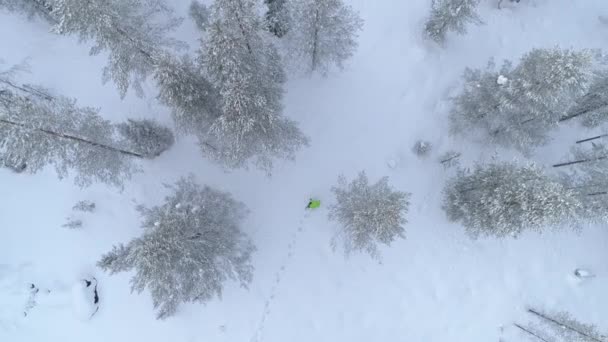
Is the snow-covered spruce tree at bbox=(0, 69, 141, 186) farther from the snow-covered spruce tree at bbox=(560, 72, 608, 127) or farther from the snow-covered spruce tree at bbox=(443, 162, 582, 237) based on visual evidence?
the snow-covered spruce tree at bbox=(560, 72, 608, 127)

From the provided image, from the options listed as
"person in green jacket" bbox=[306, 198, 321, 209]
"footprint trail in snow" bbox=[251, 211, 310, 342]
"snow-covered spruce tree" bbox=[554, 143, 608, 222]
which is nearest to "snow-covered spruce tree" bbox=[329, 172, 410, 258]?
"person in green jacket" bbox=[306, 198, 321, 209]

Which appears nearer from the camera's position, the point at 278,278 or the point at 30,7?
the point at 30,7

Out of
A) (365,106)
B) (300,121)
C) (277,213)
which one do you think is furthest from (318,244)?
(365,106)

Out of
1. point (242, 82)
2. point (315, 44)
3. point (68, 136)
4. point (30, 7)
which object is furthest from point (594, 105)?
point (30, 7)

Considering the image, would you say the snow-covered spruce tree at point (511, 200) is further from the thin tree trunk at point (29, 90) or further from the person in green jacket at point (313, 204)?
the thin tree trunk at point (29, 90)

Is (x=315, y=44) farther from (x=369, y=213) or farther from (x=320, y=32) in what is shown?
(x=369, y=213)

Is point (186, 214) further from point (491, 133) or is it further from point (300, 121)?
point (491, 133)
